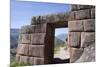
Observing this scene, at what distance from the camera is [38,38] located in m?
3.02

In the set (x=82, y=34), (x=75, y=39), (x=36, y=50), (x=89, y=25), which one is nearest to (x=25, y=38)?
(x=36, y=50)

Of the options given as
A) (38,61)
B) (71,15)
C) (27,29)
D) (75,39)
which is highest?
(71,15)

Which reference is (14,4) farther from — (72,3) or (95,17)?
(95,17)

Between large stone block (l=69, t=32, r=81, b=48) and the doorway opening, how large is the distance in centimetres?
9

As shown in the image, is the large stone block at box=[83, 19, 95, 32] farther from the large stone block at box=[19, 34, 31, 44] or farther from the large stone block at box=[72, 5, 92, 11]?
the large stone block at box=[19, 34, 31, 44]

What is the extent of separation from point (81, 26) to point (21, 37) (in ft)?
2.85

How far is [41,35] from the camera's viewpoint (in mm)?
3037

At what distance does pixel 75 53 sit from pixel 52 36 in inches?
16.4

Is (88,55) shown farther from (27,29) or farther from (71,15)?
(27,29)

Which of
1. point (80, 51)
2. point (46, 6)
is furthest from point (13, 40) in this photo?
point (80, 51)

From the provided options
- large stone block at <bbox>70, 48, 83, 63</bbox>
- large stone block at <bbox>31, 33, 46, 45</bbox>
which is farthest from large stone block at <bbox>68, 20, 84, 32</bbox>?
large stone block at <bbox>31, 33, 46, 45</bbox>

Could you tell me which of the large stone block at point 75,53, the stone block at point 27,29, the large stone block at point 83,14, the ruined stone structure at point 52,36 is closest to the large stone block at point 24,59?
the ruined stone structure at point 52,36

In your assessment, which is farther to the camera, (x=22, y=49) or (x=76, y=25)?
(x=76, y=25)

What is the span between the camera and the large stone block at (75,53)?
3.16 metres
